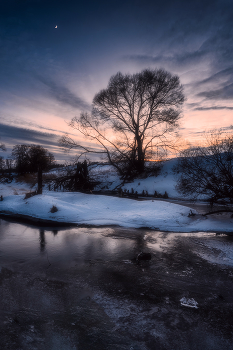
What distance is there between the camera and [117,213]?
41.0ft

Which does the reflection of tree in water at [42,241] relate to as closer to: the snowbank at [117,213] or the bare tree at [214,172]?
the snowbank at [117,213]

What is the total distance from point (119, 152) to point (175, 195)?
8783 millimetres

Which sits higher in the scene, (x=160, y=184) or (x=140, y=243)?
(x=160, y=184)

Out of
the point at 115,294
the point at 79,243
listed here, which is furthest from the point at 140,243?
the point at 115,294

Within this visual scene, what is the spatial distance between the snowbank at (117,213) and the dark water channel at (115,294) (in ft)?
6.97

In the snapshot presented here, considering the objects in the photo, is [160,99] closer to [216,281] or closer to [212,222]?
[212,222]

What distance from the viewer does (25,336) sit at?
11.3ft

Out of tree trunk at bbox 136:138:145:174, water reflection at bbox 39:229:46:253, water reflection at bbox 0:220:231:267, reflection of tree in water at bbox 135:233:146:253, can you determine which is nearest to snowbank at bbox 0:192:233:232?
water reflection at bbox 0:220:231:267

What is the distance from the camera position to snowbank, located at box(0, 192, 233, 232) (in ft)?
34.5

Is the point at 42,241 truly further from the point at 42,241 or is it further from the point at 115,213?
the point at 115,213

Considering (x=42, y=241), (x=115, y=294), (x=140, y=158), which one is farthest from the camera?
(x=140, y=158)

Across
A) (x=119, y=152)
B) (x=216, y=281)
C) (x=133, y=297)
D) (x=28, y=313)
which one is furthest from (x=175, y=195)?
(x=28, y=313)

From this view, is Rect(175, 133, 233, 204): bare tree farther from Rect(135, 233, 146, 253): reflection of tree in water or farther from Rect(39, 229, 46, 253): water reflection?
Rect(39, 229, 46, 253): water reflection

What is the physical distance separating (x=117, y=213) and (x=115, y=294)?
7785 mm
